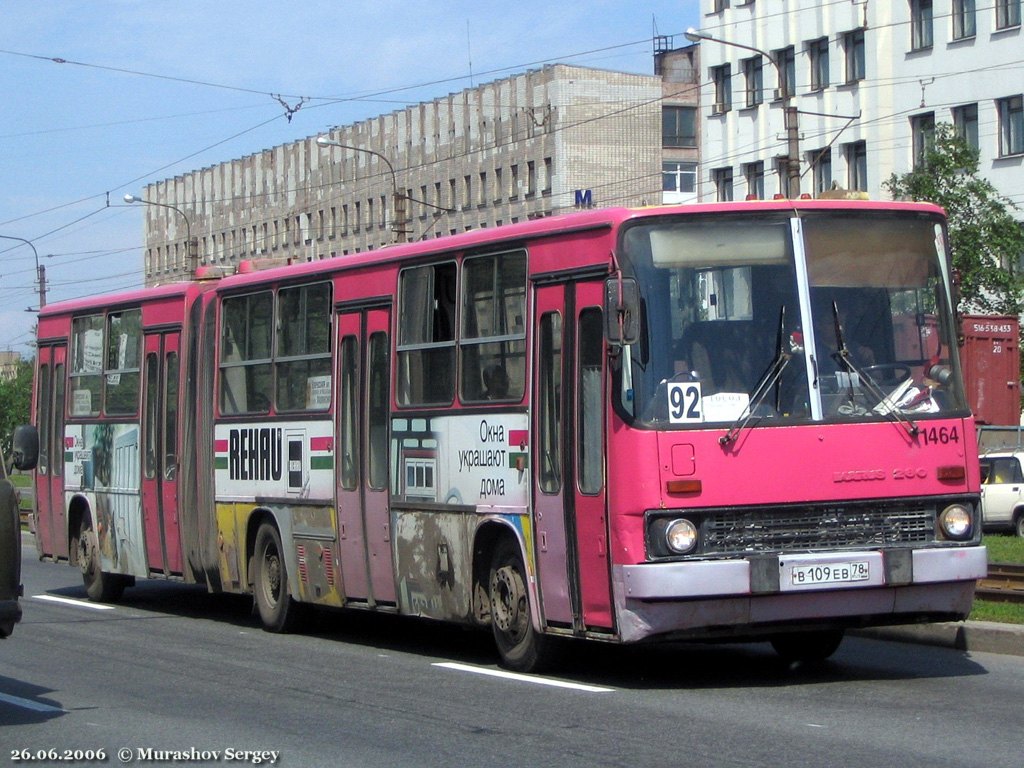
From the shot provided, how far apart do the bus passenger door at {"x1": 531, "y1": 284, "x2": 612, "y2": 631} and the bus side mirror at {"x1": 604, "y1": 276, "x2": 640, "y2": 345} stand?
45 centimetres

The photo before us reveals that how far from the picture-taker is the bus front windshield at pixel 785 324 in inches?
427

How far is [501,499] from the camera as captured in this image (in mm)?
12367

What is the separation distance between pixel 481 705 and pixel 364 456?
4.02 metres

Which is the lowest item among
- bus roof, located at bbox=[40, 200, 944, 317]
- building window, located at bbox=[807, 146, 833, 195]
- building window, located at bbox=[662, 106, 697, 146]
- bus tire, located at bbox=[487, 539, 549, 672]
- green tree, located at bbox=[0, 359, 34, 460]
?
bus tire, located at bbox=[487, 539, 549, 672]

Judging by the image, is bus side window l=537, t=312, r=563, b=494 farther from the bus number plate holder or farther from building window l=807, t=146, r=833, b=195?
building window l=807, t=146, r=833, b=195

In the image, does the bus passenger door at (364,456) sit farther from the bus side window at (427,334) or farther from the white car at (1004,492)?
the white car at (1004,492)

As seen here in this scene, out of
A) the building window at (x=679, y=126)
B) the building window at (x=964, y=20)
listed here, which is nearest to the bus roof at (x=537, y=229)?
the building window at (x=964, y=20)

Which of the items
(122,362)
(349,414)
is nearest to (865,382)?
(349,414)

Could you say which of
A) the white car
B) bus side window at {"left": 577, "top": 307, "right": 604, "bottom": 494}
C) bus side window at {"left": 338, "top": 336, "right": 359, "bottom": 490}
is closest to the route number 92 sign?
bus side window at {"left": 577, "top": 307, "right": 604, "bottom": 494}

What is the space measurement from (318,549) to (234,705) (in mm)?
4299

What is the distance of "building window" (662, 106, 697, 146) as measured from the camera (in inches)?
3054

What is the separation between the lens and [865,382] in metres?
11.1

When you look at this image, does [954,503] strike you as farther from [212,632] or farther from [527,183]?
[527,183]

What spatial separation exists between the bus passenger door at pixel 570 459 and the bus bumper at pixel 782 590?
15.2 inches
